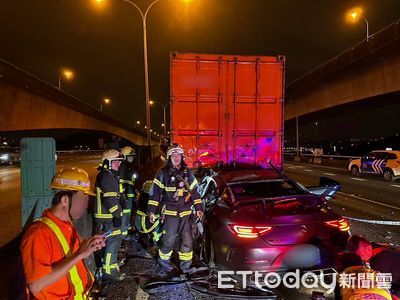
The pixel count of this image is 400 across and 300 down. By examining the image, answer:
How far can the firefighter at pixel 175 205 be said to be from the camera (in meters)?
5.44

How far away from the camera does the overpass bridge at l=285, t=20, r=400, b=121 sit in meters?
19.9

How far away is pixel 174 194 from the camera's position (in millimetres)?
5535

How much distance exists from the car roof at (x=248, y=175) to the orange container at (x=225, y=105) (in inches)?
126

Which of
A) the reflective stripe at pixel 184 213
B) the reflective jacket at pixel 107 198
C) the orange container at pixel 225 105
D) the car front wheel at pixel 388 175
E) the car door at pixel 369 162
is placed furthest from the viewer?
the car door at pixel 369 162

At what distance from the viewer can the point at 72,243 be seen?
93.8 inches

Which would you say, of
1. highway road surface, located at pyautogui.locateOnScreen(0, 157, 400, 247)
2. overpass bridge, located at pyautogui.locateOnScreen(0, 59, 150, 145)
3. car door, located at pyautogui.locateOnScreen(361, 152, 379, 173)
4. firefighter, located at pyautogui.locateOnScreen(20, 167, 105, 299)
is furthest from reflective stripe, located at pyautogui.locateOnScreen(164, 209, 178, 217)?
car door, located at pyautogui.locateOnScreen(361, 152, 379, 173)

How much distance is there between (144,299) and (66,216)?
2626 mm

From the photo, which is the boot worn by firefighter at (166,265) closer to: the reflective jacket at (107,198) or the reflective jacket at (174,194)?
the reflective jacket at (174,194)

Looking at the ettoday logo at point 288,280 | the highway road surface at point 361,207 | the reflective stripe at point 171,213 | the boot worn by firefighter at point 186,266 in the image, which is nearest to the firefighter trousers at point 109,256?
the reflective stripe at point 171,213

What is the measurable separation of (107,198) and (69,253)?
304 centimetres

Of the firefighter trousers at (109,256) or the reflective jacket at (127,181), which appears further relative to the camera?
the reflective jacket at (127,181)

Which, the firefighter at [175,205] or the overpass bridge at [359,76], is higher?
the overpass bridge at [359,76]

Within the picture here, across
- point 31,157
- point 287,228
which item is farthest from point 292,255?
A: point 31,157

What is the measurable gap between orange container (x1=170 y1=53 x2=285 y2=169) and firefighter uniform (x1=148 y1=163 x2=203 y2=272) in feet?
12.5
